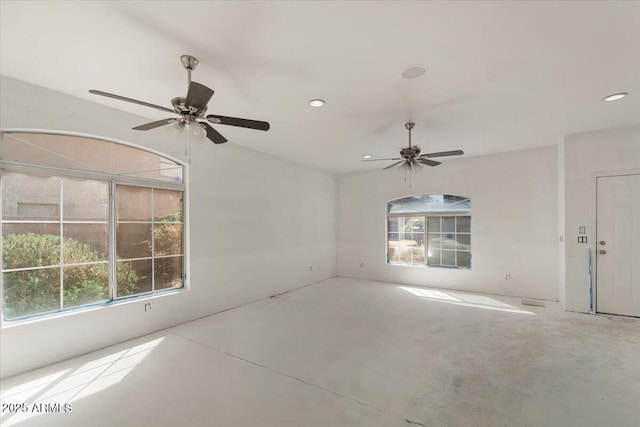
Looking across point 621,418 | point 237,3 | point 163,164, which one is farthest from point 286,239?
point 621,418

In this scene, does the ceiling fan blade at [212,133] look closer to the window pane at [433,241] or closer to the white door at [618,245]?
the window pane at [433,241]

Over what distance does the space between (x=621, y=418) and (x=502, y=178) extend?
4.26 metres

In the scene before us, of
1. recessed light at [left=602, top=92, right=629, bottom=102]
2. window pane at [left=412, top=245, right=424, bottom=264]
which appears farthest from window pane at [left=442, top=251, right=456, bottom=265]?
recessed light at [left=602, top=92, right=629, bottom=102]

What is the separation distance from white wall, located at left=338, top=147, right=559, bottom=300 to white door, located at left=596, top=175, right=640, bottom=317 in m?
0.74

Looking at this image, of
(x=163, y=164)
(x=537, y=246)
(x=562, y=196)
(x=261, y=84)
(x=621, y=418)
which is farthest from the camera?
(x=537, y=246)

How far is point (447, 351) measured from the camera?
315 cm

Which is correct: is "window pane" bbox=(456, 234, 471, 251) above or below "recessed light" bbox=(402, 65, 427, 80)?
below

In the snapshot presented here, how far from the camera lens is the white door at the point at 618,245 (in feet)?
13.4

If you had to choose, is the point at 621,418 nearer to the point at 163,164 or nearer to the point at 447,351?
the point at 447,351

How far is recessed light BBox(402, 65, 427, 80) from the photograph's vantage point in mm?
2455

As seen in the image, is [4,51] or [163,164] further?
[163,164]

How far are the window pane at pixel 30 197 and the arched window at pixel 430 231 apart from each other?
597 cm

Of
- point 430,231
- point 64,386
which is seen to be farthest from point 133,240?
point 430,231

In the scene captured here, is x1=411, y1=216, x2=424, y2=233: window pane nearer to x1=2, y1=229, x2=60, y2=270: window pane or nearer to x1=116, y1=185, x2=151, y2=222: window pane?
x1=116, y1=185, x2=151, y2=222: window pane
